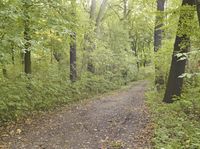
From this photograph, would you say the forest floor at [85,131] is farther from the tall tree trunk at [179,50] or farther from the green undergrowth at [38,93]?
the tall tree trunk at [179,50]

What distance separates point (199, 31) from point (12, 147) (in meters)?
6.44

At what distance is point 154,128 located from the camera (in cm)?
750

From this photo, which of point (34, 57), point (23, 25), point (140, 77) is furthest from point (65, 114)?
point (140, 77)

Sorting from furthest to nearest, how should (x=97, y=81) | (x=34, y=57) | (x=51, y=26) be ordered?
1. (x=97, y=81)
2. (x=34, y=57)
3. (x=51, y=26)

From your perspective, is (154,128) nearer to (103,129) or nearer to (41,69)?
(103,129)

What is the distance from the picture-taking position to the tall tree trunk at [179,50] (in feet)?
30.2

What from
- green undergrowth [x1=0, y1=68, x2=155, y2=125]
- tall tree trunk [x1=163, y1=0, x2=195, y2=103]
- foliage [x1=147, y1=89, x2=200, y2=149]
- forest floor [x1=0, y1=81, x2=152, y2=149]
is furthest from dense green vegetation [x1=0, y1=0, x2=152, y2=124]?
foliage [x1=147, y1=89, x2=200, y2=149]

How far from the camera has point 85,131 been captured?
26.0ft

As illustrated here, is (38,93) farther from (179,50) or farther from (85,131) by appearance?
(179,50)

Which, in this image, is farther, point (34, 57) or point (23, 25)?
point (34, 57)

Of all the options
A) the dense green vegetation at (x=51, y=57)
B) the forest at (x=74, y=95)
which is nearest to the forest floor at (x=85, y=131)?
the forest at (x=74, y=95)

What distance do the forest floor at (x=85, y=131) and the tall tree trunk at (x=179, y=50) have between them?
4.89ft

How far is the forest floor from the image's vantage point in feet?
22.3

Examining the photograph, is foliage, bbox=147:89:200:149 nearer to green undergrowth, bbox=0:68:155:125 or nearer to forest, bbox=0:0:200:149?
forest, bbox=0:0:200:149
